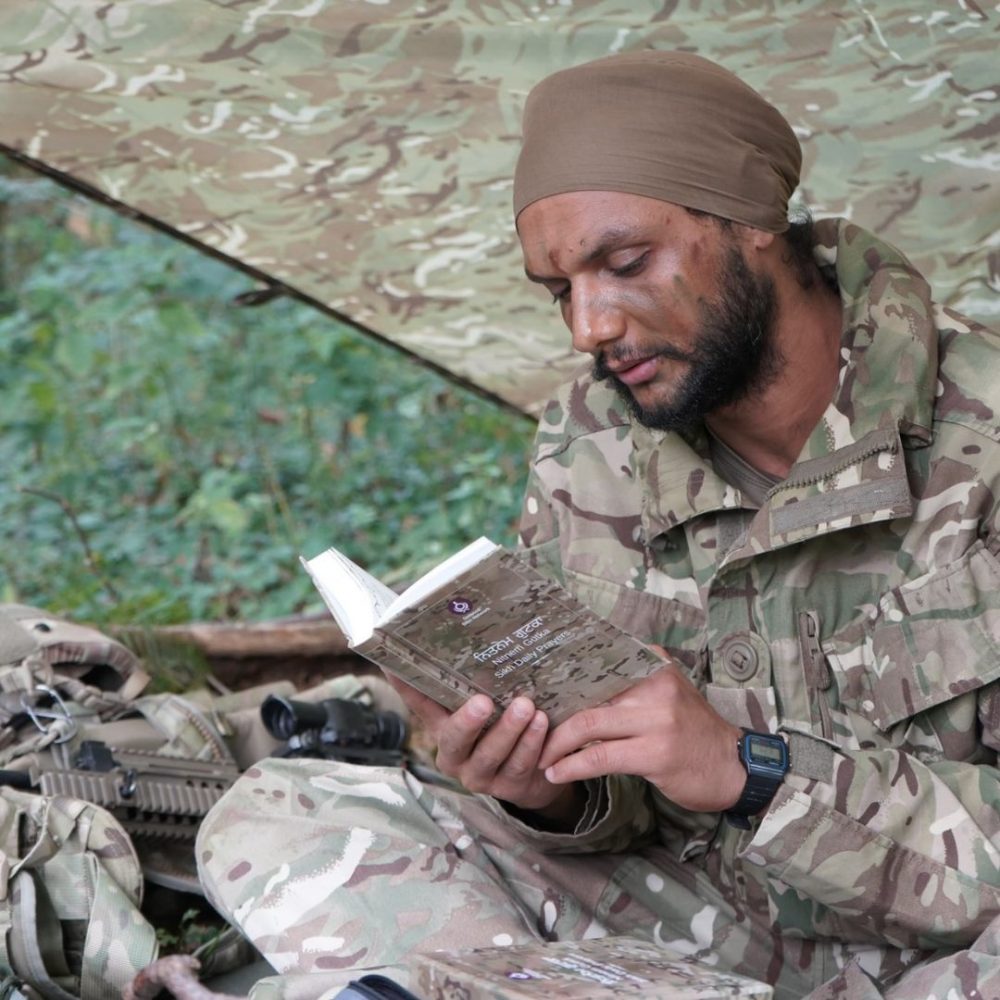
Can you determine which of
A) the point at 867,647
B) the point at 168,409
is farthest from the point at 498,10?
the point at 168,409

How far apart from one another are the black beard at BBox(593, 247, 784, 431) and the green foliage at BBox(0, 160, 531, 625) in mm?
3775

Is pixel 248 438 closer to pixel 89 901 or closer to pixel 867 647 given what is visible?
pixel 89 901

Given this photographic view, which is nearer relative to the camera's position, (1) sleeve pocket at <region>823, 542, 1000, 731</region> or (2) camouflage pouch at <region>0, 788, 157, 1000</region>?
(1) sleeve pocket at <region>823, 542, 1000, 731</region>

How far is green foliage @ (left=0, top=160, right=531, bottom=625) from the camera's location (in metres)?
6.51

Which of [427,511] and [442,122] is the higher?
[442,122]

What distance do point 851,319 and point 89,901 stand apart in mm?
1630

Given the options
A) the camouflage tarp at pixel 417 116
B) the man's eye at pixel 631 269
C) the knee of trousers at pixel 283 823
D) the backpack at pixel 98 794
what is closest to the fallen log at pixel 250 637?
the backpack at pixel 98 794

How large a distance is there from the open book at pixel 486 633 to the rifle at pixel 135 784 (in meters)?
1.13

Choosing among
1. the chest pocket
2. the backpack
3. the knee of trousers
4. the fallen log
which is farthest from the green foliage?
the chest pocket

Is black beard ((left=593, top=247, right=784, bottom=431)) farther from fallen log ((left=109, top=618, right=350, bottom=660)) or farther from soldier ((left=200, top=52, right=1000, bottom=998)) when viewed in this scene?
fallen log ((left=109, top=618, right=350, bottom=660))

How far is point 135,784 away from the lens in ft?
9.80

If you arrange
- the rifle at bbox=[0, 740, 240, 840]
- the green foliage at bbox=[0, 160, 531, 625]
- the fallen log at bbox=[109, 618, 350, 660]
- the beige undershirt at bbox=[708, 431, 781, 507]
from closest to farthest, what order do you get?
the beige undershirt at bbox=[708, 431, 781, 507] → the rifle at bbox=[0, 740, 240, 840] → the fallen log at bbox=[109, 618, 350, 660] → the green foliage at bbox=[0, 160, 531, 625]

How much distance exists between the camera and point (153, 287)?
7492 millimetres

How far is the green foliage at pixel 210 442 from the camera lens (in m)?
6.51
